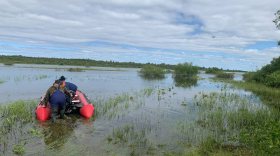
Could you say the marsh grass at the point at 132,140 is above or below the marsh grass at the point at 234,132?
below

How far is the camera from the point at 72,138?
11.9m

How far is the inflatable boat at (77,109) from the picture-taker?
1446cm

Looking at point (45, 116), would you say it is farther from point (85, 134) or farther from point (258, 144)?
point (258, 144)

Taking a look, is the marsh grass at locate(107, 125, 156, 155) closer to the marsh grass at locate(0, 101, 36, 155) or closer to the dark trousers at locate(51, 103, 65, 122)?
the dark trousers at locate(51, 103, 65, 122)

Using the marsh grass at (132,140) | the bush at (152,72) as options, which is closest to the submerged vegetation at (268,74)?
the bush at (152,72)

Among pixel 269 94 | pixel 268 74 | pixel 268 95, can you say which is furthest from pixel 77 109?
pixel 268 74

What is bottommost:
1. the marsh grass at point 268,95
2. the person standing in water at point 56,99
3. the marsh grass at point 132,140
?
the marsh grass at point 132,140

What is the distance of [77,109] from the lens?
16.5m

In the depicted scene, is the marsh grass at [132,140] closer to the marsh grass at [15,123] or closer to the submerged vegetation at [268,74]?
the marsh grass at [15,123]

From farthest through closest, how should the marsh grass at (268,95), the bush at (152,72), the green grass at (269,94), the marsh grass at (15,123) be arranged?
the bush at (152,72) → the green grass at (269,94) → the marsh grass at (268,95) → the marsh grass at (15,123)

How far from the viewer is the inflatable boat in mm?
14461

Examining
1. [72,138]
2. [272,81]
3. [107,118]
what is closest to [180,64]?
[272,81]

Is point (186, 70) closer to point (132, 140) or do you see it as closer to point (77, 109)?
point (77, 109)

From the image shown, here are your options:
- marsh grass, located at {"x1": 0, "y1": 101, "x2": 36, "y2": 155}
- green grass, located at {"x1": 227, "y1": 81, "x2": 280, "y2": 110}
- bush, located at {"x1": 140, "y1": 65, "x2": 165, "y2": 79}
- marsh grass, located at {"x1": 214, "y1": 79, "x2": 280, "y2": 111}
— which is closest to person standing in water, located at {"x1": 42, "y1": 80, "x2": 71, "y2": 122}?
marsh grass, located at {"x1": 0, "y1": 101, "x2": 36, "y2": 155}
